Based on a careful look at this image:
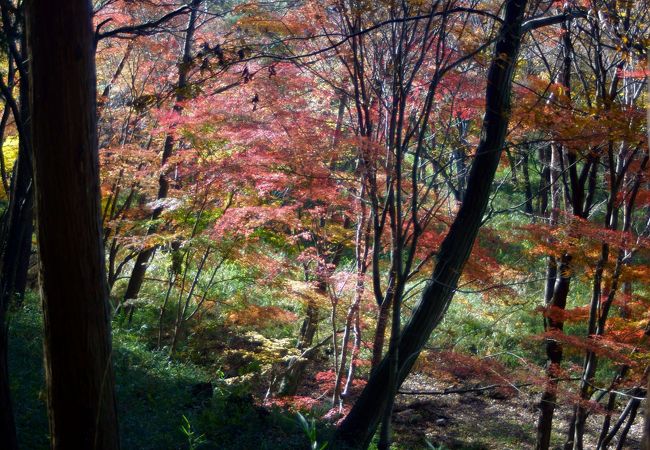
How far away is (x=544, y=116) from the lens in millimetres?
5816

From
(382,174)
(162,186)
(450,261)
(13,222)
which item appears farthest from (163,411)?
(162,186)

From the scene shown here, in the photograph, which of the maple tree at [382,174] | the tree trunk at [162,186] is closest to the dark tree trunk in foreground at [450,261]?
the maple tree at [382,174]

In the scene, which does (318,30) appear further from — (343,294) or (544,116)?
(343,294)

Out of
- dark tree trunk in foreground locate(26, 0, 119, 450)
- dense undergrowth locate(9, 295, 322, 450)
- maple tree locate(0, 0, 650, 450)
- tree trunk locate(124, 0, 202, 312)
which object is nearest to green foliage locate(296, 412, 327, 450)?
dense undergrowth locate(9, 295, 322, 450)

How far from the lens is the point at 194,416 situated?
18.0 feet

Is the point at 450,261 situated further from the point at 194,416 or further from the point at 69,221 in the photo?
the point at 69,221

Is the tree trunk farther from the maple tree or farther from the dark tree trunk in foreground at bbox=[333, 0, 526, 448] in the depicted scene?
the dark tree trunk in foreground at bbox=[333, 0, 526, 448]

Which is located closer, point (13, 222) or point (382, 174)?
point (13, 222)

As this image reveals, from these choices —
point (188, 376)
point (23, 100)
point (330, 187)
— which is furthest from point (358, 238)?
point (23, 100)

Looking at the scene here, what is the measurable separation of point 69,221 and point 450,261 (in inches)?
131

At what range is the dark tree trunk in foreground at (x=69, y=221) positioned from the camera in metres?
3.04

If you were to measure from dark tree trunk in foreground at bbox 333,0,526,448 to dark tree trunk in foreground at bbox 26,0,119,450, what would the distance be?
2.74 m

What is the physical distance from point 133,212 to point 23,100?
4140mm

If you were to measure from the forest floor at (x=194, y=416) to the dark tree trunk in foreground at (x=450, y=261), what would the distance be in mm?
416
